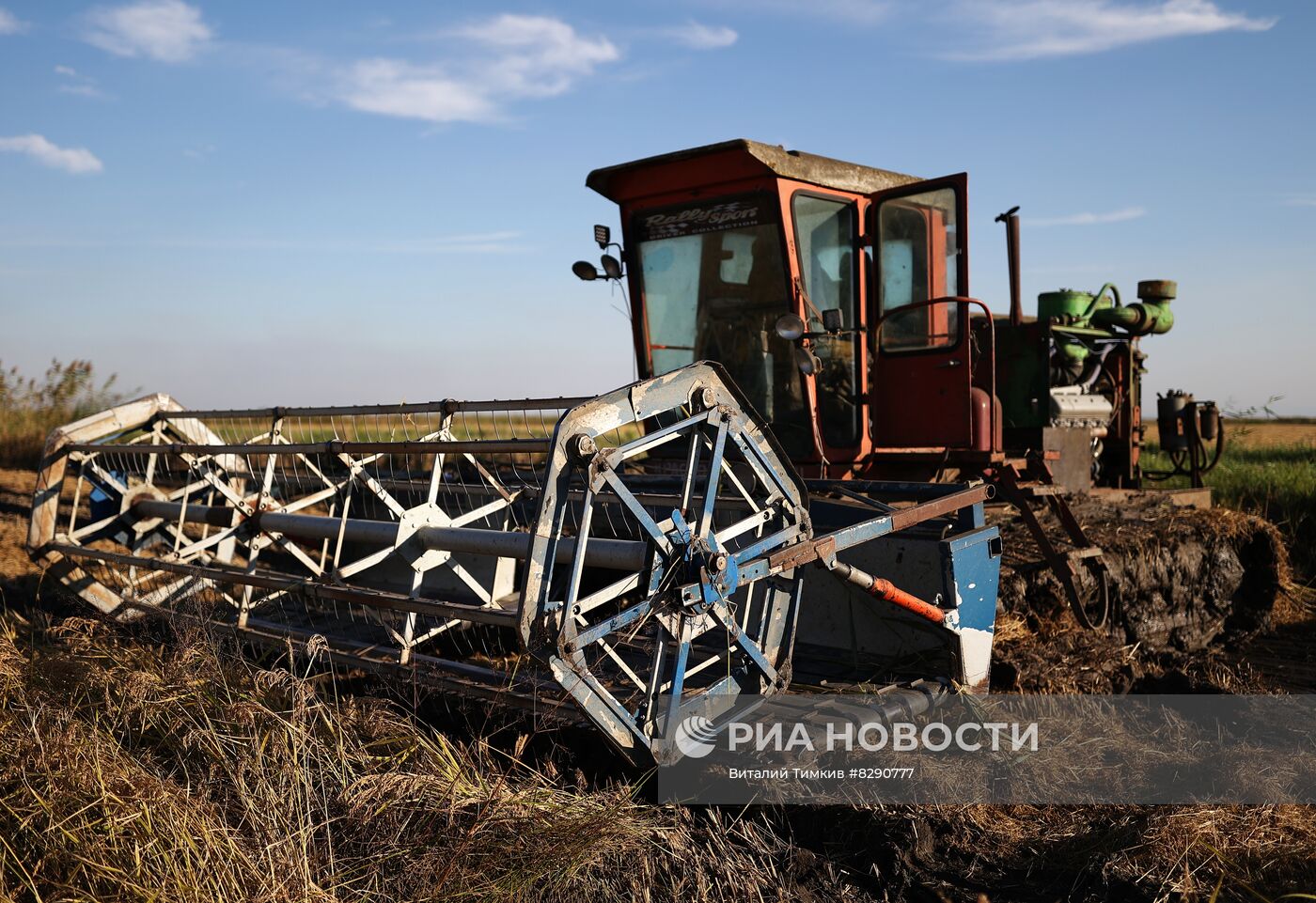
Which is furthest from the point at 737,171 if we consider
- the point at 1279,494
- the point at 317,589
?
the point at 1279,494

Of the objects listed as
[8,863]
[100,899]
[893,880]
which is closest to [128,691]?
[8,863]

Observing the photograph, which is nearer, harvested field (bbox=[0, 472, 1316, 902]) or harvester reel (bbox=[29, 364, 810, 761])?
harvested field (bbox=[0, 472, 1316, 902])

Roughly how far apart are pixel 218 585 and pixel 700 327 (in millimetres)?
2943

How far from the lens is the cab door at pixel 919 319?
545 cm

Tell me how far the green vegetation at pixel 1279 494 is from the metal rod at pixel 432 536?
20.6ft

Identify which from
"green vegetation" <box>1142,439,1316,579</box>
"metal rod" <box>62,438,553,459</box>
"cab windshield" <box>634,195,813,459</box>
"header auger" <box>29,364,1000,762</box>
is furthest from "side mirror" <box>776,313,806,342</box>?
"green vegetation" <box>1142,439,1316,579</box>

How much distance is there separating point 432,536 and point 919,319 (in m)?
2.82

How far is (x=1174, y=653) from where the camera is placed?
5840mm

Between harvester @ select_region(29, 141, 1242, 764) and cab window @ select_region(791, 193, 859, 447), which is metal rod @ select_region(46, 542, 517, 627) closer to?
harvester @ select_region(29, 141, 1242, 764)

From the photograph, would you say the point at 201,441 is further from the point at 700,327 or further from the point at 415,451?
the point at 700,327

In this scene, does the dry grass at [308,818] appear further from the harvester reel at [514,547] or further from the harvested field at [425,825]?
the harvester reel at [514,547]

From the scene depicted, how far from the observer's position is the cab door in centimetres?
545

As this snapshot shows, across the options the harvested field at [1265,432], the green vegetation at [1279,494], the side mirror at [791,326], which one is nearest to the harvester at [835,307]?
the side mirror at [791,326]

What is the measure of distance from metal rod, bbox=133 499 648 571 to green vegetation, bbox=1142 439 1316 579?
6.28 meters
